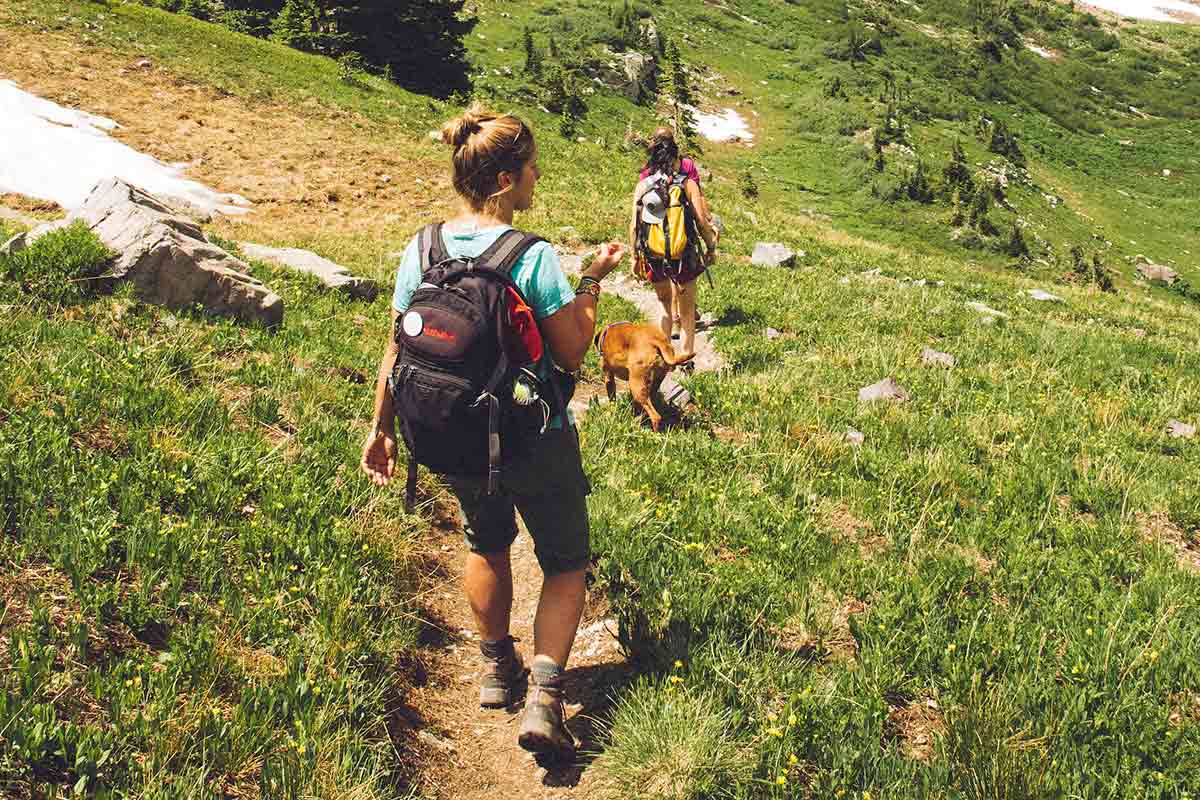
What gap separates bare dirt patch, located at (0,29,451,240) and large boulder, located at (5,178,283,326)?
6627 mm

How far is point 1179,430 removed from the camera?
24.9 ft

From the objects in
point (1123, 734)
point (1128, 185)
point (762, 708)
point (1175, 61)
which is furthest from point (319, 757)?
point (1175, 61)

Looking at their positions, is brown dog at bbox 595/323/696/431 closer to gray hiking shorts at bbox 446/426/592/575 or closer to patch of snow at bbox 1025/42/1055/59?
gray hiking shorts at bbox 446/426/592/575

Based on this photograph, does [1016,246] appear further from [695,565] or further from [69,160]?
[695,565]

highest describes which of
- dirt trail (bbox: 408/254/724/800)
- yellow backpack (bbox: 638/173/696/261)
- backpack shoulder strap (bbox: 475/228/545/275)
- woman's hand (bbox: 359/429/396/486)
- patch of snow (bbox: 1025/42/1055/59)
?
patch of snow (bbox: 1025/42/1055/59)

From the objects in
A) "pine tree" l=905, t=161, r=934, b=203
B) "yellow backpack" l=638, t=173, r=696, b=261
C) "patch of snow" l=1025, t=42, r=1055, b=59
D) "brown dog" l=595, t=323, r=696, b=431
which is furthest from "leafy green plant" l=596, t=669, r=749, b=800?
"patch of snow" l=1025, t=42, r=1055, b=59

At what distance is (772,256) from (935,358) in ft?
21.2

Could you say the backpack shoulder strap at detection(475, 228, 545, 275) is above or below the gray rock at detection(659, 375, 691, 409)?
above

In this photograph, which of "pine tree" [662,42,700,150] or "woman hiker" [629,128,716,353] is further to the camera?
"pine tree" [662,42,700,150]

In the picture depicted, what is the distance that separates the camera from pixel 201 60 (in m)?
22.9

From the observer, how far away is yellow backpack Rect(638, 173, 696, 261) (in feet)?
26.2

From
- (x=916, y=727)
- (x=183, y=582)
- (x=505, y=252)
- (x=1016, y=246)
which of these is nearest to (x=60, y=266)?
(x=183, y=582)

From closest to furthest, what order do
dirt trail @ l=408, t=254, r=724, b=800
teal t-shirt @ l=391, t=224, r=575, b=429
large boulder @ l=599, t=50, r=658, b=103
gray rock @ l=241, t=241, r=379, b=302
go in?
teal t-shirt @ l=391, t=224, r=575, b=429
dirt trail @ l=408, t=254, r=724, b=800
gray rock @ l=241, t=241, r=379, b=302
large boulder @ l=599, t=50, r=658, b=103

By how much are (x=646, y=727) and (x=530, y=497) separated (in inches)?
44.4
